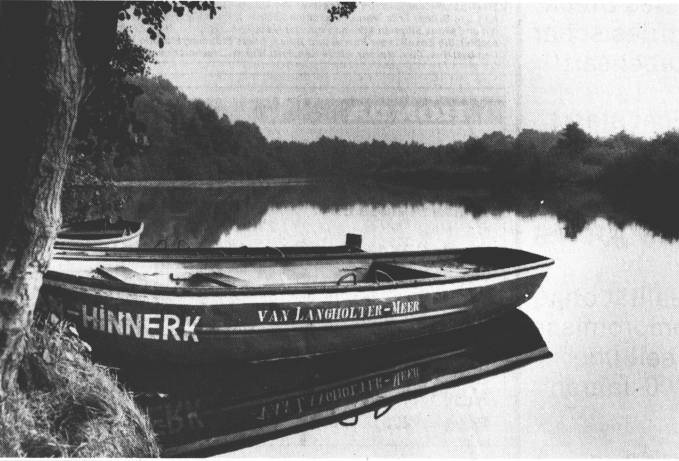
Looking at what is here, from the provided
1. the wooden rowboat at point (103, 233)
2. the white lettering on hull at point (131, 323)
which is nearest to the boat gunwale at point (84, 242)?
the wooden rowboat at point (103, 233)

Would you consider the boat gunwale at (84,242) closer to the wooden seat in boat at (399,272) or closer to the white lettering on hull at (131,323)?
the white lettering on hull at (131,323)

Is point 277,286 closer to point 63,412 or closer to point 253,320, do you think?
point 253,320

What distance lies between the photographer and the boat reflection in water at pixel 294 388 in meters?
6.04

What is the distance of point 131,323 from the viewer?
22.2 ft

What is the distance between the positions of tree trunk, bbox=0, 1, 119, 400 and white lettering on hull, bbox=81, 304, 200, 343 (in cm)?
294

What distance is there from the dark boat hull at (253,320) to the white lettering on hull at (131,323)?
11 millimetres

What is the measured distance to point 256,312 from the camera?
7.32m

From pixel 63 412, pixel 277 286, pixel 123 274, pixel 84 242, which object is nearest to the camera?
pixel 63 412

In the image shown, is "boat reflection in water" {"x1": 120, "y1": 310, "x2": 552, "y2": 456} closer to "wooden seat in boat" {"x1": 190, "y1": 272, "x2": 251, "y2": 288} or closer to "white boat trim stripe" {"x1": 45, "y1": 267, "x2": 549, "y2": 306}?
"white boat trim stripe" {"x1": 45, "y1": 267, "x2": 549, "y2": 306}

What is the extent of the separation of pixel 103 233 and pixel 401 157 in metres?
70.1

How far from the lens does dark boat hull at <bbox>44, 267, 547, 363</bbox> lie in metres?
6.74

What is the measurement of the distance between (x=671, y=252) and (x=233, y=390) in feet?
57.4

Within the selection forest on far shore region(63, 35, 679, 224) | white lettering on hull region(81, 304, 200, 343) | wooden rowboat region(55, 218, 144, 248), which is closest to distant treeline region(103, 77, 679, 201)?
forest on far shore region(63, 35, 679, 224)

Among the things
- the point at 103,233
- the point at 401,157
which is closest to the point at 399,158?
the point at 401,157
